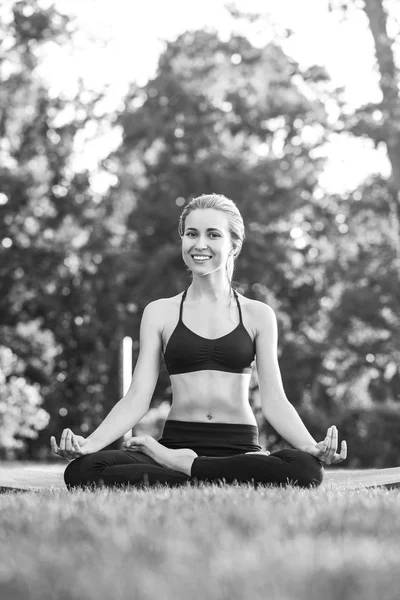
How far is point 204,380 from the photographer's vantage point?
5.45 m

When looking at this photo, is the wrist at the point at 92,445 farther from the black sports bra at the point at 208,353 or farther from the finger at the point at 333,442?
the finger at the point at 333,442

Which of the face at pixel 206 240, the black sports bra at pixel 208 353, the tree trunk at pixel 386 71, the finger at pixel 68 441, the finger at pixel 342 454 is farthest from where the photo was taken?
the tree trunk at pixel 386 71

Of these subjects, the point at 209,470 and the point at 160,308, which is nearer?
the point at 209,470

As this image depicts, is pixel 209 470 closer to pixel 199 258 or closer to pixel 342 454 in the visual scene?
pixel 342 454

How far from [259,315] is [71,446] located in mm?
1383

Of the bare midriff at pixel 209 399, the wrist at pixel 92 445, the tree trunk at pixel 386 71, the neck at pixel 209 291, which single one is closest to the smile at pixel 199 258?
the neck at pixel 209 291

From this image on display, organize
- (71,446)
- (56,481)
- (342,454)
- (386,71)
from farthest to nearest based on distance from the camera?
1. (386,71)
2. (56,481)
3. (71,446)
4. (342,454)

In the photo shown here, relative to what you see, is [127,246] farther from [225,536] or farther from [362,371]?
[225,536]

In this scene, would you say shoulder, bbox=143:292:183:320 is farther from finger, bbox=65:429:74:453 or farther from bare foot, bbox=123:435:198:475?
finger, bbox=65:429:74:453

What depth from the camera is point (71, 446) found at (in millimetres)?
5012

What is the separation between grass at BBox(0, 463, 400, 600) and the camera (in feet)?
6.97

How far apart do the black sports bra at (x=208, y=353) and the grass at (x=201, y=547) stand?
4.35 ft

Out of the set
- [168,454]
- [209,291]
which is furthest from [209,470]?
[209,291]

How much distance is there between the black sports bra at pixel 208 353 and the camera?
5.50 metres
